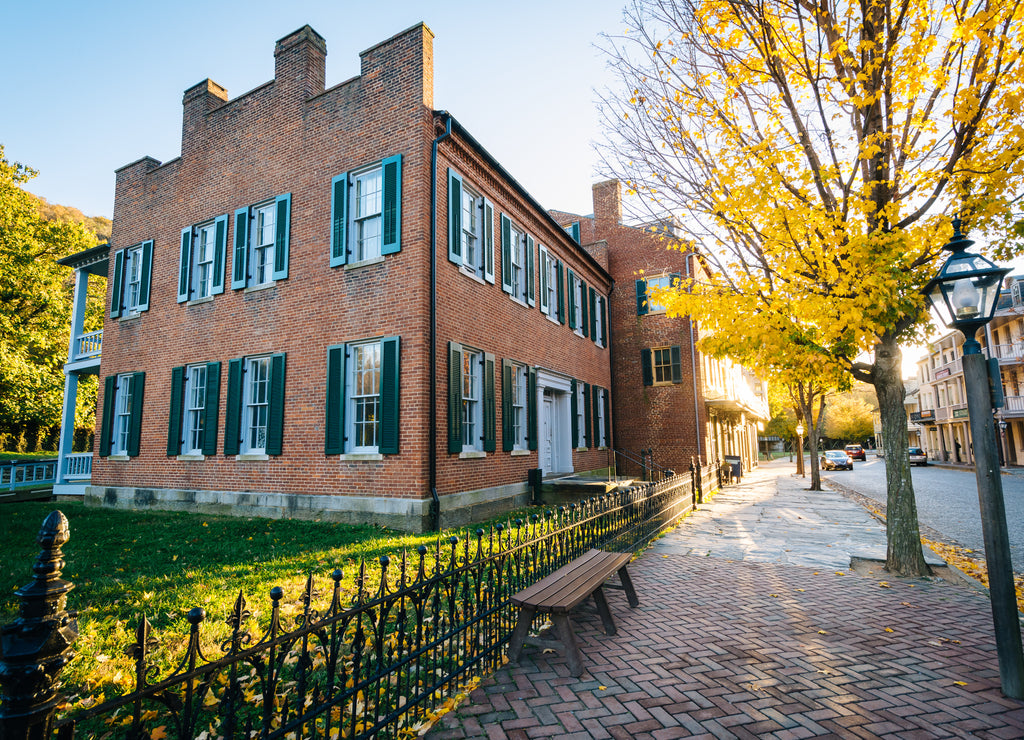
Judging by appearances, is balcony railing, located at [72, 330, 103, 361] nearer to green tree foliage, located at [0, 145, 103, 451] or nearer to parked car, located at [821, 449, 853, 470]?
green tree foliage, located at [0, 145, 103, 451]

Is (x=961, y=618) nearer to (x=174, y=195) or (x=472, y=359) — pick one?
(x=472, y=359)

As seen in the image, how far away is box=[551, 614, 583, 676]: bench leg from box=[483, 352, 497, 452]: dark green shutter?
7549 millimetres

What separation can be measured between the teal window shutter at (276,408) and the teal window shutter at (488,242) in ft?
16.3

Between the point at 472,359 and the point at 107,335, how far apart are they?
11276 millimetres

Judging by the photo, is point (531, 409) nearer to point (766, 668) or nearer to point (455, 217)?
point (455, 217)

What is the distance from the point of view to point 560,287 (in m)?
16.5

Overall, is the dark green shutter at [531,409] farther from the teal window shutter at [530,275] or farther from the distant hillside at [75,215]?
the distant hillside at [75,215]

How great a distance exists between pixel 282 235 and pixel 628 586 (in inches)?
415

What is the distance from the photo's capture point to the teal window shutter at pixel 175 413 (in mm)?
12820

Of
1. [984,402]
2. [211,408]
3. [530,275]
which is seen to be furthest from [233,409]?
[984,402]

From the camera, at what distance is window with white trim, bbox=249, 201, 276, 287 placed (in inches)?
485

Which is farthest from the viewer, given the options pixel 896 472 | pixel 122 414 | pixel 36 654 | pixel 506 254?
pixel 122 414

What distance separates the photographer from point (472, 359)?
11.7 m

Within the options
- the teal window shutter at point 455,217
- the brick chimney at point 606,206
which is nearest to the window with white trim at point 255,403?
the teal window shutter at point 455,217
